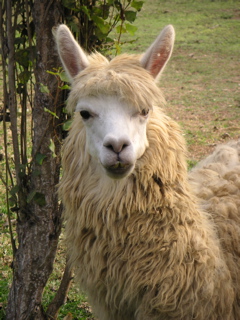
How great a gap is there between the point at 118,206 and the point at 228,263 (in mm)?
841

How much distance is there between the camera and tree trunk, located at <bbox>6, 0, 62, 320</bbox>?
10.1ft

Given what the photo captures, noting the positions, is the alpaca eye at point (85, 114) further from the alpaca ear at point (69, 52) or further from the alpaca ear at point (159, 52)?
the alpaca ear at point (159, 52)

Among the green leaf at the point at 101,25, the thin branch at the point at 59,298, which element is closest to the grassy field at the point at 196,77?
the thin branch at the point at 59,298

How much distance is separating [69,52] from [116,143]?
2.44 ft

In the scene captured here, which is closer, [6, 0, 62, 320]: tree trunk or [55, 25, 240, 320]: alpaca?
[55, 25, 240, 320]: alpaca

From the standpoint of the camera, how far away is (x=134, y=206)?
2.79m

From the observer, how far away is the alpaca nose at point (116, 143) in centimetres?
250

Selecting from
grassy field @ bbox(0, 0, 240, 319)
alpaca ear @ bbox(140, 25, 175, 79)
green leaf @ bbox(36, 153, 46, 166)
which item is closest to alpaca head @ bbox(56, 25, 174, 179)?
alpaca ear @ bbox(140, 25, 175, 79)

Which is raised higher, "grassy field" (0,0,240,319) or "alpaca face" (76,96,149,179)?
"alpaca face" (76,96,149,179)

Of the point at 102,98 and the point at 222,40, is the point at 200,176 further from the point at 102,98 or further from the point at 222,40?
the point at 222,40

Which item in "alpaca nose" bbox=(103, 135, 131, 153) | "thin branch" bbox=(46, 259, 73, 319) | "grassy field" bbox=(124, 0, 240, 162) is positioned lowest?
"grassy field" bbox=(124, 0, 240, 162)

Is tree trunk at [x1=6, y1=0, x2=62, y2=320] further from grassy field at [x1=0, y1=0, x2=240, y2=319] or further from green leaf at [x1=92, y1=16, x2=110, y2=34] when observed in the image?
grassy field at [x1=0, y1=0, x2=240, y2=319]

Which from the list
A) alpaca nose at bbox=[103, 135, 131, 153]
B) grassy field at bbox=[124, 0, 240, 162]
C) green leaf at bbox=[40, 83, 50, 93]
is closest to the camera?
alpaca nose at bbox=[103, 135, 131, 153]

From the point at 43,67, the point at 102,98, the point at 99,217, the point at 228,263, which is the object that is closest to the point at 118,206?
the point at 99,217
